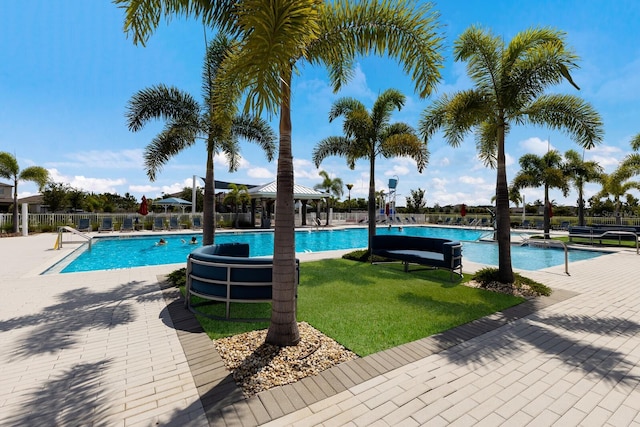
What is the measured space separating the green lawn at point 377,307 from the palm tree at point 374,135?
302cm

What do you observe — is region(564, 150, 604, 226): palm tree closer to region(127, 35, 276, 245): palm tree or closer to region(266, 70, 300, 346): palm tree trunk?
region(127, 35, 276, 245): palm tree

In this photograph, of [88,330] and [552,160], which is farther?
[552,160]

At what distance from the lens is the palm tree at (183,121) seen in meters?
7.37

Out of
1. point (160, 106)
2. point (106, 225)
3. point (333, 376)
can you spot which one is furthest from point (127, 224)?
point (333, 376)

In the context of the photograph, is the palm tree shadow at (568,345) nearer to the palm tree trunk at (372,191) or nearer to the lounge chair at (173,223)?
the palm tree trunk at (372,191)

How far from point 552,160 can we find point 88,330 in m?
25.3

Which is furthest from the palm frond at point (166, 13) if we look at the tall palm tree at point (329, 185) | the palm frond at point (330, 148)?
the tall palm tree at point (329, 185)

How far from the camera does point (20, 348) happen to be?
3.73 meters

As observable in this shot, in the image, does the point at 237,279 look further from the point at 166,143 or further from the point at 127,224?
the point at 127,224

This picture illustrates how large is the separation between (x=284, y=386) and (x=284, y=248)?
1.51 metres

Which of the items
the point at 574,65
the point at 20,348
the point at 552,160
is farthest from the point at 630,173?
the point at 20,348

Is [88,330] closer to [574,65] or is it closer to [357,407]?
[357,407]

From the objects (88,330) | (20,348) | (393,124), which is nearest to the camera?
(20,348)

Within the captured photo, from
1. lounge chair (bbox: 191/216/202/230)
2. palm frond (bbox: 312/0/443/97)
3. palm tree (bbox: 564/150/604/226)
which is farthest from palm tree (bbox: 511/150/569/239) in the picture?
lounge chair (bbox: 191/216/202/230)
